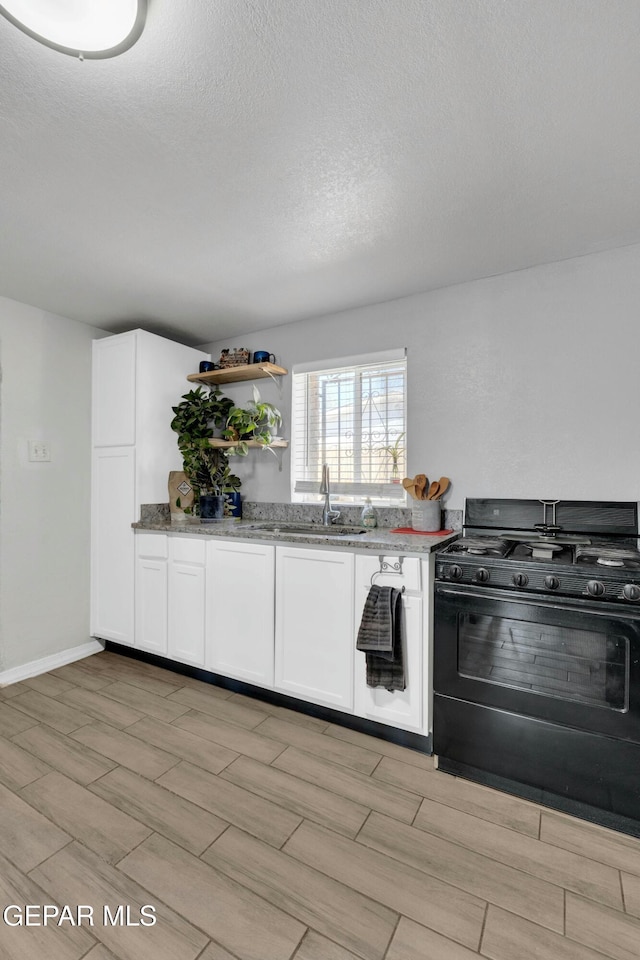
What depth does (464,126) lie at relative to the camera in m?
1.42

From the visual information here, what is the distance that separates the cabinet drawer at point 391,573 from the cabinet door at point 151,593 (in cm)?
138

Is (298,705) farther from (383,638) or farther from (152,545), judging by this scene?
(152,545)

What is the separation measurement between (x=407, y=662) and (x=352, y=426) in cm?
152

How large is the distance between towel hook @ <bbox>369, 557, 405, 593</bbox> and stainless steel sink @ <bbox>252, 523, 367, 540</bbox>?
1.82 feet

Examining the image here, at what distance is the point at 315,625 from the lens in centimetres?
225

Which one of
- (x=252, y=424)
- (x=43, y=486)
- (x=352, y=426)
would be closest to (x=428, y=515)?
(x=352, y=426)

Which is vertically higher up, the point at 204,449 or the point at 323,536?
the point at 204,449

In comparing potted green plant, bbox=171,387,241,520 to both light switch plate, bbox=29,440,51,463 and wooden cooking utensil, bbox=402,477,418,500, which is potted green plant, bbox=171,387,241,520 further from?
wooden cooking utensil, bbox=402,477,418,500

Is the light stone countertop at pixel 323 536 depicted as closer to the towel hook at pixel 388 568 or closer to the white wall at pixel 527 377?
the towel hook at pixel 388 568

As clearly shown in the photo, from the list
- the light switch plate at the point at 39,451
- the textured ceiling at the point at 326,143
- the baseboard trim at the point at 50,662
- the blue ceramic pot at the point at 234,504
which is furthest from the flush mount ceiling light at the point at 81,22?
the baseboard trim at the point at 50,662

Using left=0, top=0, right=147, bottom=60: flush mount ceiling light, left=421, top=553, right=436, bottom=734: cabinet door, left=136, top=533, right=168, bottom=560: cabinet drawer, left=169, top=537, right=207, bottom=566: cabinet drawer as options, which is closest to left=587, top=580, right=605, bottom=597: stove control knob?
left=421, top=553, right=436, bottom=734: cabinet door

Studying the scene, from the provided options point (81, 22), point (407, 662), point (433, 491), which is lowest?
point (407, 662)

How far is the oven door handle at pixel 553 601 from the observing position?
1591mm

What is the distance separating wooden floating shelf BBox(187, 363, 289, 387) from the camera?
305 centimetres
